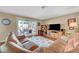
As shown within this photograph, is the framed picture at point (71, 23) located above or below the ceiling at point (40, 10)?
below

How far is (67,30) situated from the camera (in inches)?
81.0

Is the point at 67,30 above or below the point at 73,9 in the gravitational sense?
A: below

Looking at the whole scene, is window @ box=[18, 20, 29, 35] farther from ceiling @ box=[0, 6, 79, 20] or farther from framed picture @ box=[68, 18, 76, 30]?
framed picture @ box=[68, 18, 76, 30]

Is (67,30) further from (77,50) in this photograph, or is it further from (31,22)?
(31,22)

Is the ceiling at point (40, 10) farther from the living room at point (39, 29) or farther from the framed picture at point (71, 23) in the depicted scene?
the framed picture at point (71, 23)

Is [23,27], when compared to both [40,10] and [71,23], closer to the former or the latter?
[40,10]

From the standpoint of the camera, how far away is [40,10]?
208 centimetres

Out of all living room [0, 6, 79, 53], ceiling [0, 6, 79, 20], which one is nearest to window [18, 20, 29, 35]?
living room [0, 6, 79, 53]

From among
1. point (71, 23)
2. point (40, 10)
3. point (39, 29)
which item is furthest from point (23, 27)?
point (71, 23)

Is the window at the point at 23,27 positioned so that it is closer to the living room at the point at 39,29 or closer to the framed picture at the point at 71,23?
the living room at the point at 39,29

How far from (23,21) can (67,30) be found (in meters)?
0.65

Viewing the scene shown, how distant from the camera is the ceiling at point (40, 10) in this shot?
2040 millimetres

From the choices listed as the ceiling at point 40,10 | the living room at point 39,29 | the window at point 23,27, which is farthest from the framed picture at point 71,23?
the window at point 23,27
